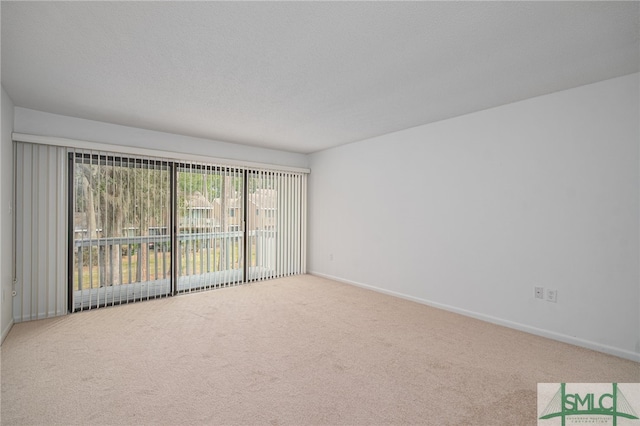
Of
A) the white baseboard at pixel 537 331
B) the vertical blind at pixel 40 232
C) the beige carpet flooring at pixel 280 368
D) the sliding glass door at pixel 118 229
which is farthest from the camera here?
the sliding glass door at pixel 118 229

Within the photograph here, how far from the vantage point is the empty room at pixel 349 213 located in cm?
208

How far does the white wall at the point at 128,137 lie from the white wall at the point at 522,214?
1.97 m

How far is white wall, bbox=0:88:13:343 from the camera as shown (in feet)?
10.1

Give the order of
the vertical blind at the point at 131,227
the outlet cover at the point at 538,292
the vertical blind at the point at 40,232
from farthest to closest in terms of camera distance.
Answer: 1. the vertical blind at the point at 131,227
2. the vertical blind at the point at 40,232
3. the outlet cover at the point at 538,292

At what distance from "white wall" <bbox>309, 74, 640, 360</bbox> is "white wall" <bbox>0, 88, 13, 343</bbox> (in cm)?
434

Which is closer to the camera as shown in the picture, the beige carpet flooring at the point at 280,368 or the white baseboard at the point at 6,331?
the beige carpet flooring at the point at 280,368

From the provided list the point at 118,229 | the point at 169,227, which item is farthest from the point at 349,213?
the point at 118,229

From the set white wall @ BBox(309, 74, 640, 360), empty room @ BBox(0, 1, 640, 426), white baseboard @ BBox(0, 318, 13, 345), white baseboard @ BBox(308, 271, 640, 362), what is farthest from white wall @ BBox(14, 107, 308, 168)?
white baseboard @ BBox(308, 271, 640, 362)

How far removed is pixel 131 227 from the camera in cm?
432

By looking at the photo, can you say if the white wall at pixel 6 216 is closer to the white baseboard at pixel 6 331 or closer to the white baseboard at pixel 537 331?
the white baseboard at pixel 6 331

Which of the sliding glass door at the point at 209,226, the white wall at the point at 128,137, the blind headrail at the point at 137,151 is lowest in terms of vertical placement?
the sliding glass door at the point at 209,226

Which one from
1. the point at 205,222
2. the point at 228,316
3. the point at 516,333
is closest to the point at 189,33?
the point at 228,316

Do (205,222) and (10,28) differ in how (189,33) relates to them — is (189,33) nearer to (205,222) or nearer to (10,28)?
(10,28)

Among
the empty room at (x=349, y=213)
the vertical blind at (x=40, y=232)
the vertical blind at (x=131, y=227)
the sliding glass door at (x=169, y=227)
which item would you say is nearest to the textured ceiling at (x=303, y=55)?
the empty room at (x=349, y=213)
